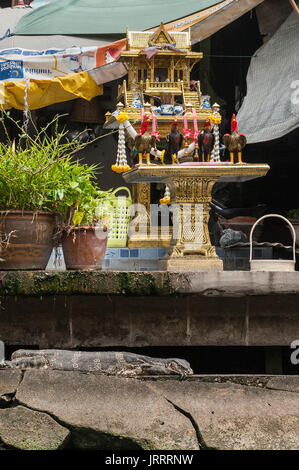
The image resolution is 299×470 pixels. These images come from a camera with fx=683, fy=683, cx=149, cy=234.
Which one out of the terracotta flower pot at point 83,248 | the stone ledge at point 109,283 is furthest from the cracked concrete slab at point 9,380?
the terracotta flower pot at point 83,248

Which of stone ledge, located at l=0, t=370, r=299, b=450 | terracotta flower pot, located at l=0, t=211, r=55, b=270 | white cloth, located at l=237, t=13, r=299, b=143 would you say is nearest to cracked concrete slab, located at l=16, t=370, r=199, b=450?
stone ledge, located at l=0, t=370, r=299, b=450

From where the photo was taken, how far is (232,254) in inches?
289

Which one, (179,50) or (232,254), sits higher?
(179,50)

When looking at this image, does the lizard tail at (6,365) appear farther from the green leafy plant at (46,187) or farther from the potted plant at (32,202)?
the green leafy plant at (46,187)

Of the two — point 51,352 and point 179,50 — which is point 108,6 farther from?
point 51,352

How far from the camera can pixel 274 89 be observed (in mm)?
8969

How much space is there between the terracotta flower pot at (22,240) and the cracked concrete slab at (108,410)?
0.78 m

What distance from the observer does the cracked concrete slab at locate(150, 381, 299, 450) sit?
165 inches

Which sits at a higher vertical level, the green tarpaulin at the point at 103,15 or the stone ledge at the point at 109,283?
the green tarpaulin at the point at 103,15

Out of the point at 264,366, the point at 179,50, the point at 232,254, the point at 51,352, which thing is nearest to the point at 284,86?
the point at 179,50

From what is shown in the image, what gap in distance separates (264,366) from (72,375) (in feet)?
6.52

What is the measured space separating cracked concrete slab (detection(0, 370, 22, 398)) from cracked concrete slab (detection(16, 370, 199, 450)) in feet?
0.15

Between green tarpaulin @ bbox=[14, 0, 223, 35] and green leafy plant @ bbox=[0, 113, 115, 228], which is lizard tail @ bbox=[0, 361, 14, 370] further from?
green tarpaulin @ bbox=[14, 0, 223, 35]

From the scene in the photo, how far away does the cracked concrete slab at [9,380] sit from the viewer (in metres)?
4.37
